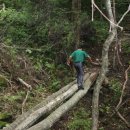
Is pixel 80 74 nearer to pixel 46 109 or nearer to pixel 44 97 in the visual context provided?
pixel 44 97

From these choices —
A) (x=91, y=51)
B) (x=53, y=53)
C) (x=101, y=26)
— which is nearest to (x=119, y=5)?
(x=101, y=26)

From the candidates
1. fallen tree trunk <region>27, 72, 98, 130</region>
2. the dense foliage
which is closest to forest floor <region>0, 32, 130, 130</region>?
the dense foliage

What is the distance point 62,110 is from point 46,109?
644 millimetres

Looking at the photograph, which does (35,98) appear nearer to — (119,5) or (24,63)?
(24,63)

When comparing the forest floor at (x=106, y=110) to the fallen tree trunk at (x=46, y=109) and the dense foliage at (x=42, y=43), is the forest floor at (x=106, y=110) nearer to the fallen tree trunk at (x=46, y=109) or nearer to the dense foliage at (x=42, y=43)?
the dense foliage at (x=42, y=43)

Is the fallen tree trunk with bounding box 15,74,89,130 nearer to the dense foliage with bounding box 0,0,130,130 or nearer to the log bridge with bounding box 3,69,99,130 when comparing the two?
the log bridge with bounding box 3,69,99,130

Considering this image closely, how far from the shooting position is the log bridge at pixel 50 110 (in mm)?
9277

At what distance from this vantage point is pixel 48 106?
440 inches

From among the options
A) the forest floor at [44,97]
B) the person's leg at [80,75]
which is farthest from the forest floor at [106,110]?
the person's leg at [80,75]

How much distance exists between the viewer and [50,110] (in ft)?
37.0

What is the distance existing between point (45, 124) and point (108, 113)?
5.78 m

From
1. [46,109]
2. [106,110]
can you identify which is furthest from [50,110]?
[106,110]

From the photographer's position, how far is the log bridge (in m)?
9.28

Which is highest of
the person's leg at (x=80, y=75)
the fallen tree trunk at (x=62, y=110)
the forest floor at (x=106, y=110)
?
the person's leg at (x=80, y=75)
